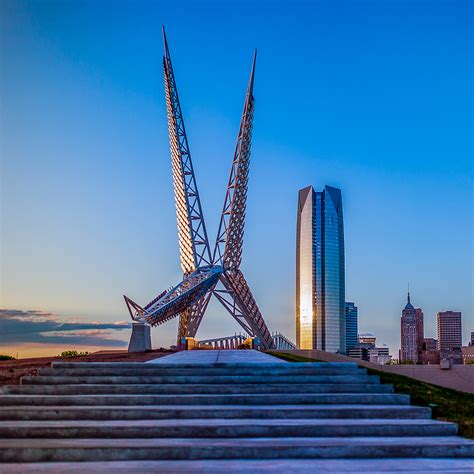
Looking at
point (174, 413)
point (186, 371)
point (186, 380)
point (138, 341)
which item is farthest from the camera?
point (138, 341)

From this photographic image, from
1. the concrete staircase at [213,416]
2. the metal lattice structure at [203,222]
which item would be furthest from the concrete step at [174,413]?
the metal lattice structure at [203,222]

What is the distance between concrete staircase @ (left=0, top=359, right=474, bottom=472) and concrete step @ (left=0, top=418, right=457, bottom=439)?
0.01 meters

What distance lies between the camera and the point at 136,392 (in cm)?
945

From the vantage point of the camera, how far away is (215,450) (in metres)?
6.68

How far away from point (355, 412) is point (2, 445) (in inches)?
177

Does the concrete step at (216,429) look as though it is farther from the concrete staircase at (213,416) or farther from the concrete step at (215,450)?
the concrete step at (215,450)

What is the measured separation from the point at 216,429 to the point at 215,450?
0.65 m

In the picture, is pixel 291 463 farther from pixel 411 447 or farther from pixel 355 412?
pixel 355 412

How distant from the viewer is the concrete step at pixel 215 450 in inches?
261

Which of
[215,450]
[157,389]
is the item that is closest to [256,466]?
[215,450]

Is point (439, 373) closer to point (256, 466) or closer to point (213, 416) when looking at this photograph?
point (213, 416)

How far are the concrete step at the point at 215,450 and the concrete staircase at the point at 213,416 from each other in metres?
0.01

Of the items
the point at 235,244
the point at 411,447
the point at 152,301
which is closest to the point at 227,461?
the point at 411,447

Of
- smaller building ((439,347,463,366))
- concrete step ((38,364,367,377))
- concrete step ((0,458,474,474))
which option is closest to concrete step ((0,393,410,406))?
concrete step ((38,364,367,377))
